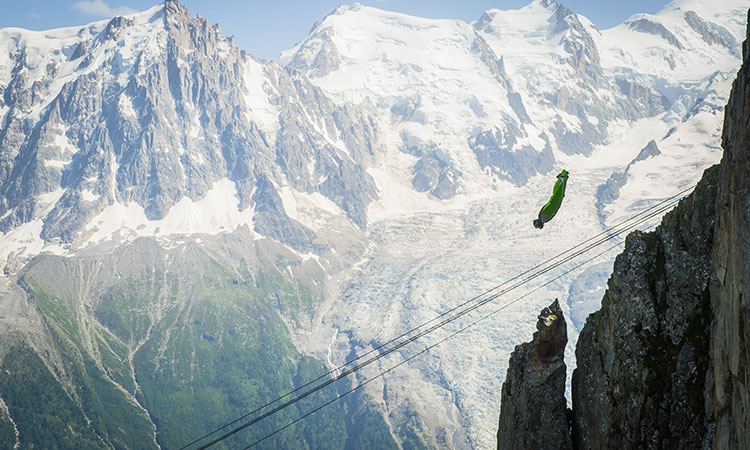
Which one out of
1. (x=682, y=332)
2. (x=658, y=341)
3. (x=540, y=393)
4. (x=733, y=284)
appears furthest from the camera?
(x=540, y=393)

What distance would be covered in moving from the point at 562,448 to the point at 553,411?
1.24 meters

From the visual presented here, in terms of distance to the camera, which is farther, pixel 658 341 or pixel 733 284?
pixel 658 341

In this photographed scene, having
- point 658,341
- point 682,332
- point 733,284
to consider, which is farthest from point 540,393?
point 733,284

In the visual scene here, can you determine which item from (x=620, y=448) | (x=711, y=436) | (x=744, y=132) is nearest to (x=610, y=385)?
(x=620, y=448)

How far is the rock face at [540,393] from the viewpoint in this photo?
67.5 ft

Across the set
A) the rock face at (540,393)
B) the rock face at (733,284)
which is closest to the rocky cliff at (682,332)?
the rock face at (733,284)

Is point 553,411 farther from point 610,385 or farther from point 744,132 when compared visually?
point 744,132

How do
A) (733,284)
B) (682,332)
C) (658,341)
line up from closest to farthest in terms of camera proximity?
(733,284) → (682,332) → (658,341)

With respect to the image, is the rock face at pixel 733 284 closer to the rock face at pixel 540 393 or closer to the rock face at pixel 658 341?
the rock face at pixel 658 341

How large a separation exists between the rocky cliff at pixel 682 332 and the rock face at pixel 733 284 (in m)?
0.03

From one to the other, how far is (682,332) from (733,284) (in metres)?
3.19

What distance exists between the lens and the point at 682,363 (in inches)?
663

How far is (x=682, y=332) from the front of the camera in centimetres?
1702

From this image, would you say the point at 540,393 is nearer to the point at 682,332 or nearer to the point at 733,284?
the point at 682,332
